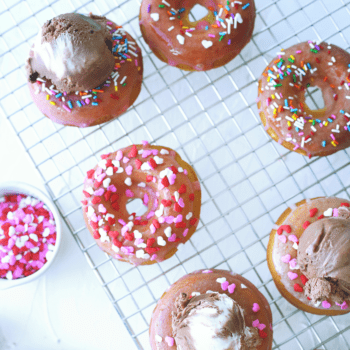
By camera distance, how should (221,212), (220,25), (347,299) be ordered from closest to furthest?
(347,299) → (220,25) → (221,212)

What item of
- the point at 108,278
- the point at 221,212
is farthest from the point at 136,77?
the point at 108,278

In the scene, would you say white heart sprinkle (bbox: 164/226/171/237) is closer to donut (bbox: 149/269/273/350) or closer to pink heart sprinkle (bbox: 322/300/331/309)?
donut (bbox: 149/269/273/350)

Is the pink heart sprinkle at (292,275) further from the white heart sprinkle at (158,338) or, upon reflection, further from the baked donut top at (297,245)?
the white heart sprinkle at (158,338)

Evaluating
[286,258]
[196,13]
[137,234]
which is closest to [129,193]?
[137,234]

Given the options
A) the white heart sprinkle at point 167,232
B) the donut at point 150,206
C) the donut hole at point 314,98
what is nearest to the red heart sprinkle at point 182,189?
the donut at point 150,206

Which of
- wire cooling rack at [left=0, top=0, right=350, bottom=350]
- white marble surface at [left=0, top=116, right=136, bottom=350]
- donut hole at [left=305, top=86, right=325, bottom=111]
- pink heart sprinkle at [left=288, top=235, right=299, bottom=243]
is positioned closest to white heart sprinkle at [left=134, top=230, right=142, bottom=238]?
wire cooling rack at [left=0, top=0, right=350, bottom=350]

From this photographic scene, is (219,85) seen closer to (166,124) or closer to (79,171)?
(166,124)
